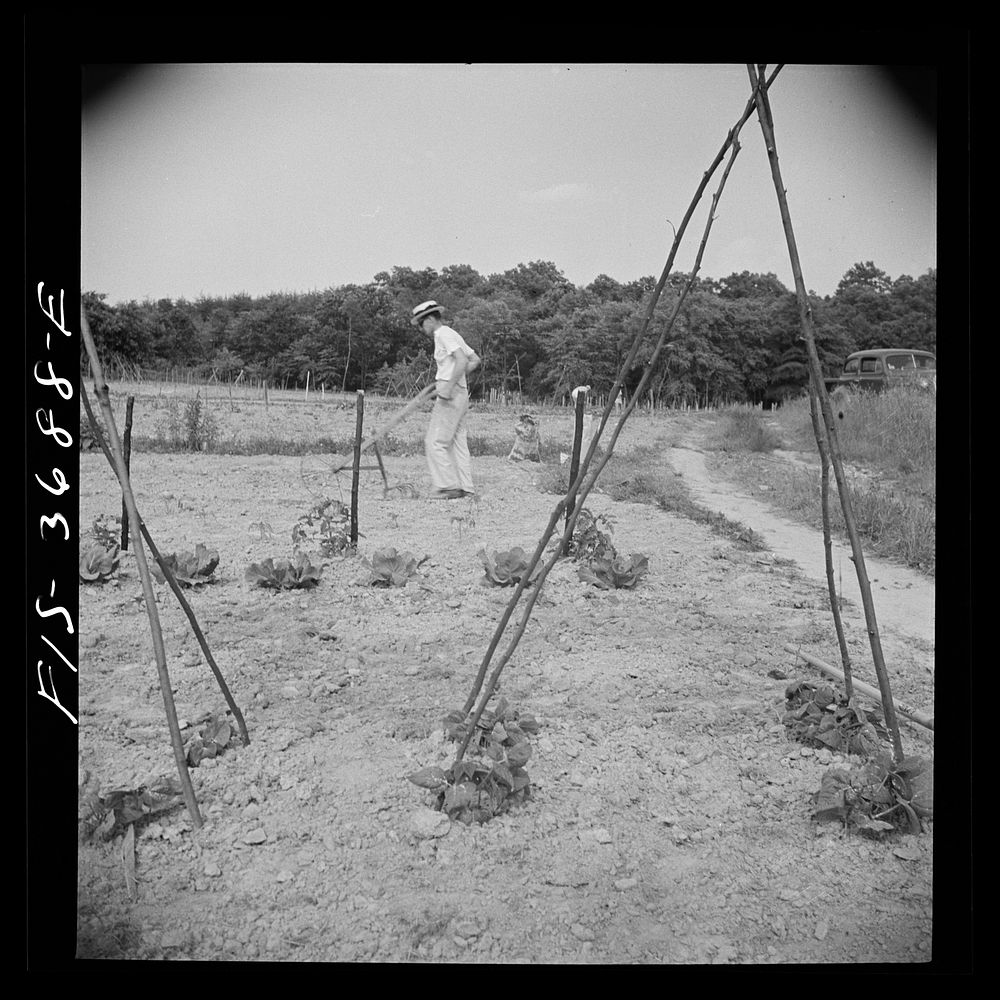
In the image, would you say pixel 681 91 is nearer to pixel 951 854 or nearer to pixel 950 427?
pixel 950 427

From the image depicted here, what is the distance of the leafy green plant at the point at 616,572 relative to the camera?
3.59 metres

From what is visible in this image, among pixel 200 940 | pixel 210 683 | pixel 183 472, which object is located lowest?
pixel 200 940

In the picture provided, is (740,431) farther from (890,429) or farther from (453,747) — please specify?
(453,747)

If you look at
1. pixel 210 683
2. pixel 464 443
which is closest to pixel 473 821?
pixel 210 683

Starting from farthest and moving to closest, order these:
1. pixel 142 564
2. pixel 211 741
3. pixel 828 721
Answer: pixel 828 721 < pixel 211 741 < pixel 142 564

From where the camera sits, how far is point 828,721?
2811 millimetres

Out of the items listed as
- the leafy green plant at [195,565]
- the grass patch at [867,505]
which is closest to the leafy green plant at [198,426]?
the leafy green plant at [195,565]

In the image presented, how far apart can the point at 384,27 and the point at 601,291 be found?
0.97m

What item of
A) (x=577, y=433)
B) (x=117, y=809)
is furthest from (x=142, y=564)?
(x=577, y=433)

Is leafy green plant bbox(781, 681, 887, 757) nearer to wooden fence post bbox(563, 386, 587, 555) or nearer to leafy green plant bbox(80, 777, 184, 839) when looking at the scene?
wooden fence post bbox(563, 386, 587, 555)

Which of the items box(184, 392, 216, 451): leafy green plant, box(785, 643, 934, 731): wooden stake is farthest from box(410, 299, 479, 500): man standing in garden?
box(785, 643, 934, 731): wooden stake

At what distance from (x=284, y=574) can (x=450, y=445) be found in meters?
0.84

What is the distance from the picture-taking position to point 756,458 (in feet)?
11.5

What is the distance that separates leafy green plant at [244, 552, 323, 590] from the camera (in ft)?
11.1
